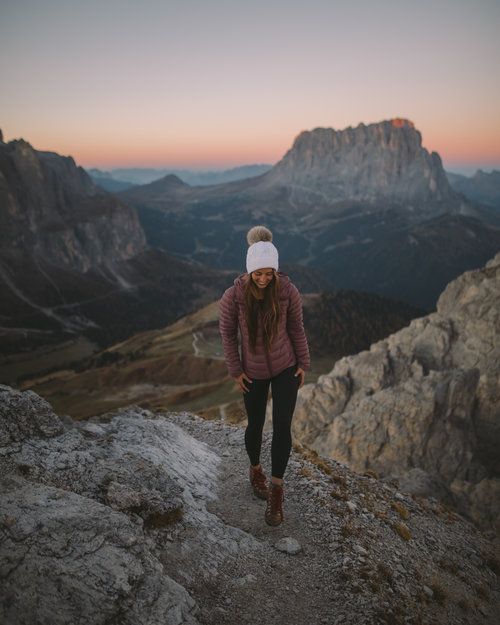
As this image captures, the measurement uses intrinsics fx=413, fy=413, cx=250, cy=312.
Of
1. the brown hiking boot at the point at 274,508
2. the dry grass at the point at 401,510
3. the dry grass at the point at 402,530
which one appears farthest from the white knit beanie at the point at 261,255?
the dry grass at the point at 401,510

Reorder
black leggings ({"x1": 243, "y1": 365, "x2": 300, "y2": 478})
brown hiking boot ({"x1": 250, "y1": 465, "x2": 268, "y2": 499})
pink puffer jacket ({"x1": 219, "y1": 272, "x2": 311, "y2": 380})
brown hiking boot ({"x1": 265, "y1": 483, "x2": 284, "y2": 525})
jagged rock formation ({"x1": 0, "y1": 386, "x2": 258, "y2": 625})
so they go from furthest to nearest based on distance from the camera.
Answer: brown hiking boot ({"x1": 250, "y1": 465, "x2": 268, "y2": 499}) < brown hiking boot ({"x1": 265, "y1": 483, "x2": 284, "y2": 525}) < black leggings ({"x1": 243, "y1": 365, "x2": 300, "y2": 478}) < pink puffer jacket ({"x1": 219, "y1": 272, "x2": 311, "y2": 380}) < jagged rock formation ({"x1": 0, "y1": 386, "x2": 258, "y2": 625})

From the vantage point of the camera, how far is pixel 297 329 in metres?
8.21

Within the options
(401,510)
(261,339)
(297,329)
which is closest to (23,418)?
(261,339)

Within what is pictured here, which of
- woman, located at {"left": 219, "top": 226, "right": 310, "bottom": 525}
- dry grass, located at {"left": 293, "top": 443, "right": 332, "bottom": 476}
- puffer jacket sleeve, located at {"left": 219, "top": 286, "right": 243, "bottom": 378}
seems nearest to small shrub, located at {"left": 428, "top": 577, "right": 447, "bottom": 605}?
woman, located at {"left": 219, "top": 226, "right": 310, "bottom": 525}

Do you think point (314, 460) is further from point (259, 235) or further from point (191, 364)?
point (191, 364)

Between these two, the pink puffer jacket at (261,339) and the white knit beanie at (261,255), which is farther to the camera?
the pink puffer jacket at (261,339)

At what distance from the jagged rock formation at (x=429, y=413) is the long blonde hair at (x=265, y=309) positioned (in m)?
24.9

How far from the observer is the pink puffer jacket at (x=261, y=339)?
7.91 m

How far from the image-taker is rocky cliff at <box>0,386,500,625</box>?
5.43 m

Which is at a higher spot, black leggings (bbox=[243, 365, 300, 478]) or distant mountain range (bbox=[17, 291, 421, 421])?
black leggings (bbox=[243, 365, 300, 478])

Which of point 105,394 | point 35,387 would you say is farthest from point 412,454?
point 35,387

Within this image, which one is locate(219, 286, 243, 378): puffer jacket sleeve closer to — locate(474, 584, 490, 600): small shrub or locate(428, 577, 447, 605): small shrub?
locate(428, 577, 447, 605): small shrub

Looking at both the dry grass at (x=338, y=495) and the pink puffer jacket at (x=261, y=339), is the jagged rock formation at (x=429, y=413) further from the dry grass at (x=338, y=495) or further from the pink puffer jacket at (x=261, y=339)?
the pink puffer jacket at (x=261, y=339)

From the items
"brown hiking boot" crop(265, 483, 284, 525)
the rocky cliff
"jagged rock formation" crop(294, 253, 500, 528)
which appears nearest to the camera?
the rocky cliff
